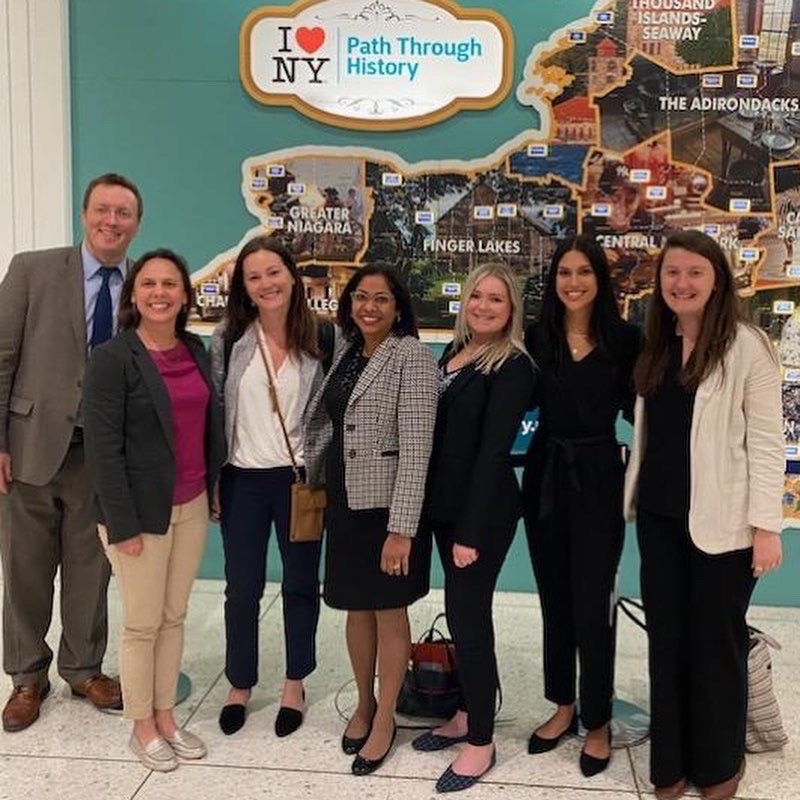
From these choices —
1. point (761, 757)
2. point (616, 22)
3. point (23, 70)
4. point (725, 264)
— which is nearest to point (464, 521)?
point (725, 264)

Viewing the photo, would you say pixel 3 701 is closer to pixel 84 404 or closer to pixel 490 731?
pixel 84 404

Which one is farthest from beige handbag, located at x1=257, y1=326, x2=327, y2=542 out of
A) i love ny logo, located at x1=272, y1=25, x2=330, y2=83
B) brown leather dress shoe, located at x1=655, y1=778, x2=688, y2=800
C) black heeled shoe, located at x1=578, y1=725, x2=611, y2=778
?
i love ny logo, located at x1=272, y1=25, x2=330, y2=83

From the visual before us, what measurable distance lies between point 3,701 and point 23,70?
98.1 inches

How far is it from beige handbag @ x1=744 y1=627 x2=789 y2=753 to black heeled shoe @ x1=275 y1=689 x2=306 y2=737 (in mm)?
1335

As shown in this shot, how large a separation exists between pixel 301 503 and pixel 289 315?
1.84 feet

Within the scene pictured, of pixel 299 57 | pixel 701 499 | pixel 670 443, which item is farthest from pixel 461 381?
pixel 299 57

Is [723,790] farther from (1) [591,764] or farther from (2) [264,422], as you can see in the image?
(2) [264,422]

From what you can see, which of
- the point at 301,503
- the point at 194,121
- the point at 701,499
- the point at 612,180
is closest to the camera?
the point at 701,499

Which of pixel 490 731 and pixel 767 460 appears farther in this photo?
pixel 490 731

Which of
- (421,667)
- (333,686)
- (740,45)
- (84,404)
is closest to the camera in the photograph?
(84,404)

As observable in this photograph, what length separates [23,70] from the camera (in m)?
3.49

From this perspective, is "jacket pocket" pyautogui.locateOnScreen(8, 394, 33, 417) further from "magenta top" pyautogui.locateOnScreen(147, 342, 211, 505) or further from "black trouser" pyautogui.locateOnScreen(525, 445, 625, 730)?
"black trouser" pyautogui.locateOnScreen(525, 445, 625, 730)

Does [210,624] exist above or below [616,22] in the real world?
below

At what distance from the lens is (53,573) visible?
2.72 m
